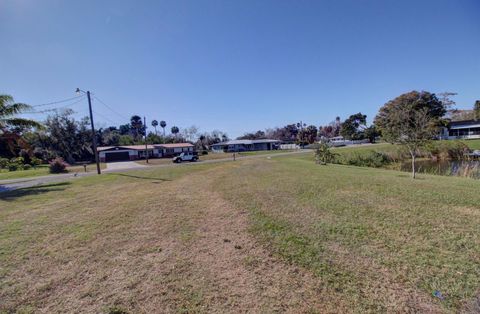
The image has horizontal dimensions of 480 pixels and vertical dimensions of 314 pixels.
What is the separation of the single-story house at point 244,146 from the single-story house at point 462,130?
38.1 metres

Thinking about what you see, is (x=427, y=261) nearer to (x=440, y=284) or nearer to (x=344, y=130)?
(x=440, y=284)

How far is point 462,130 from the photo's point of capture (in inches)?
1850

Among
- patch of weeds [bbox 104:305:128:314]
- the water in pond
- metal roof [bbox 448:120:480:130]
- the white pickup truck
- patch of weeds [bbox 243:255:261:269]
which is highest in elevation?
metal roof [bbox 448:120:480:130]

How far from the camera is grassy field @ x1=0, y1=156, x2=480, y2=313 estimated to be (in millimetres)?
2766

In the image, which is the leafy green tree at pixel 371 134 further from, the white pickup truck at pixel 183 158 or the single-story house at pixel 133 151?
the white pickup truck at pixel 183 158

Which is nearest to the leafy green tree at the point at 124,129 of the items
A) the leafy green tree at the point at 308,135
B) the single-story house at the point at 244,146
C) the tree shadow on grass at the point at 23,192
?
the single-story house at the point at 244,146

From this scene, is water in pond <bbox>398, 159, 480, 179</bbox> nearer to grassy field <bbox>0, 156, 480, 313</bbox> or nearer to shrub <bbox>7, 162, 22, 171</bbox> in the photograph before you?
grassy field <bbox>0, 156, 480, 313</bbox>

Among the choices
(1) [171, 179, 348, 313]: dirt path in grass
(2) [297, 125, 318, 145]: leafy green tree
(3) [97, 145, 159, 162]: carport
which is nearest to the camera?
(1) [171, 179, 348, 313]: dirt path in grass

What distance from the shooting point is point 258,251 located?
3939 mm

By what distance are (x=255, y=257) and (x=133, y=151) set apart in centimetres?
5111

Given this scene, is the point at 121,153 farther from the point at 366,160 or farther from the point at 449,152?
the point at 449,152

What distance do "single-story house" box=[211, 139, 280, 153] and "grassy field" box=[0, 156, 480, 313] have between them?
5708 cm

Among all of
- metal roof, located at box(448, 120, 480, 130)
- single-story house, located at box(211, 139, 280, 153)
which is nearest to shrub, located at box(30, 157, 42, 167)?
single-story house, located at box(211, 139, 280, 153)

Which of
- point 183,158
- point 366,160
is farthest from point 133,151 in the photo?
point 366,160
